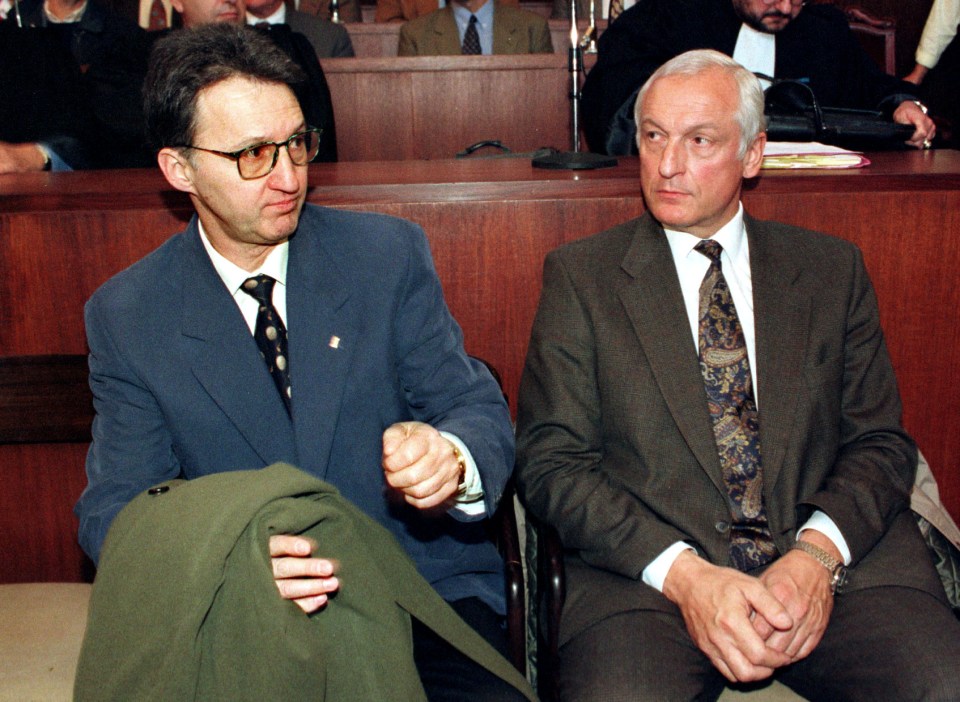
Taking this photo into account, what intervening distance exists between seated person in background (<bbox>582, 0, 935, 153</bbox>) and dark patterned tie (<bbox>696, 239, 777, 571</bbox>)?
1.70 metres

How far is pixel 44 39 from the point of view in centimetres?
372

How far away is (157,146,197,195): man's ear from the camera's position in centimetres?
166

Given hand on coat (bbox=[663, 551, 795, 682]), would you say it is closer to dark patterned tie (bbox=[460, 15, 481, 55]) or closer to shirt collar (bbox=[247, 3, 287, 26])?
shirt collar (bbox=[247, 3, 287, 26])

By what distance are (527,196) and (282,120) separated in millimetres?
672

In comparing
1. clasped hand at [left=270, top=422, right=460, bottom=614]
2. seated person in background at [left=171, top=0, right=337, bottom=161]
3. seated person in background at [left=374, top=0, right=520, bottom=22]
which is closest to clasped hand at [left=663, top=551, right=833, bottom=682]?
clasped hand at [left=270, top=422, right=460, bottom=614]

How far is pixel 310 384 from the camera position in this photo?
5.41 ft

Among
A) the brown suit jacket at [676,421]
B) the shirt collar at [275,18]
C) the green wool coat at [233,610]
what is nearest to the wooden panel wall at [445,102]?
the shirt collar at [275,18]

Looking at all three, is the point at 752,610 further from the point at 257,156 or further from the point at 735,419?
the point at 257,156

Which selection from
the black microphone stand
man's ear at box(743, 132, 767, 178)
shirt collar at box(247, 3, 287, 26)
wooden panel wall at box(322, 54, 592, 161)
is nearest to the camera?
man's ear at box(743, 132, 767, 178)

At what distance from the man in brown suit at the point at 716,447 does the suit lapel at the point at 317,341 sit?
41cm

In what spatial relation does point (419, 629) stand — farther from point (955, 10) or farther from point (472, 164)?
point (955, 10)

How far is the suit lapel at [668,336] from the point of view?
1.77 m

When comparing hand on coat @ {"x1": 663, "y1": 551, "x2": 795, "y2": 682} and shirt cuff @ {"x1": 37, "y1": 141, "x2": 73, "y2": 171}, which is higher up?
shirt cuff @ {"x1": 37, "y1": 141, "x2": 73, "y2": 171}

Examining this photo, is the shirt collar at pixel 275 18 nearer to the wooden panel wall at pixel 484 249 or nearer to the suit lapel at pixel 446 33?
the suit lapel at pixel 446 33
